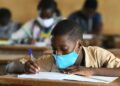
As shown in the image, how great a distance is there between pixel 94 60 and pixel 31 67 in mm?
392

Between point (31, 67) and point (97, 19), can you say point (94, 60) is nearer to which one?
point (31, 67)

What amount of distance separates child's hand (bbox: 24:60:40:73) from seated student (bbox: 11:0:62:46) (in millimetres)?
2848

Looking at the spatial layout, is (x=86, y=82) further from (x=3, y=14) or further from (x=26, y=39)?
(x=3, y=14)

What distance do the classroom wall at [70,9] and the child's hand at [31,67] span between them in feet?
17.4

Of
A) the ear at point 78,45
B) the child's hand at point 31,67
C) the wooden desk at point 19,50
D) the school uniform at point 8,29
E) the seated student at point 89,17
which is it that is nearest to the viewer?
the child's hand at point 31,67

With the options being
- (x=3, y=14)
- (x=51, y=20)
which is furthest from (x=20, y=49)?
(x=3, y=14)

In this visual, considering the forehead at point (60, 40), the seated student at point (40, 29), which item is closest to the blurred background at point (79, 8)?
the seated student at point (40, 29)

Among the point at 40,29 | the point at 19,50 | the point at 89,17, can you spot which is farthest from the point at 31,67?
the point at 89,17

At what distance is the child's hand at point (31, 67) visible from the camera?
2379 mm

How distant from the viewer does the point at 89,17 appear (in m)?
7.09

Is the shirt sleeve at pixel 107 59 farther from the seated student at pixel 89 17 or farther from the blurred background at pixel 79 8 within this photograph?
the blurred background at pixel 79 8

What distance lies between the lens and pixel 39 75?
2295mm

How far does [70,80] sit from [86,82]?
9 centimetres

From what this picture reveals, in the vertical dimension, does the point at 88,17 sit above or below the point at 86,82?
above
